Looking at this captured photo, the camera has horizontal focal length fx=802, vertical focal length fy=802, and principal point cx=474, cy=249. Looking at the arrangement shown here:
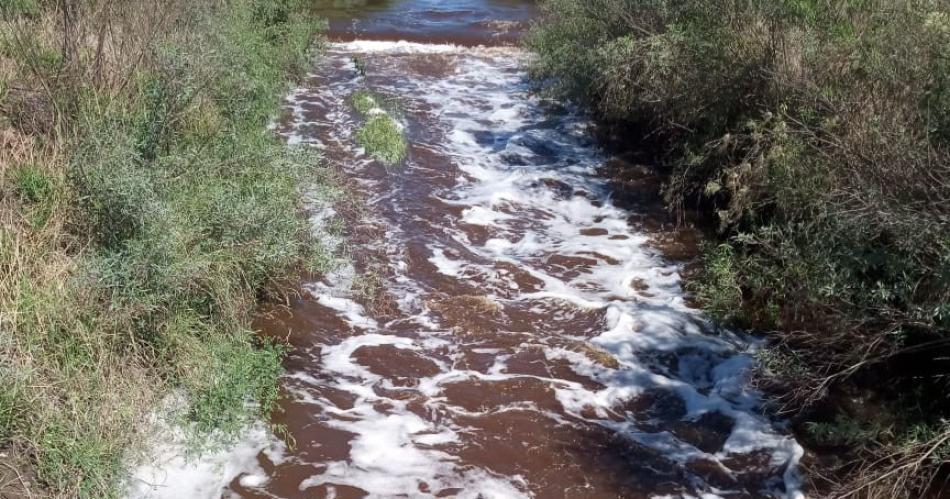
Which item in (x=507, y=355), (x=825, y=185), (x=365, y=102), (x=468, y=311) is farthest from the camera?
(x=365, y=102)

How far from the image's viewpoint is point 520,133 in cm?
1421

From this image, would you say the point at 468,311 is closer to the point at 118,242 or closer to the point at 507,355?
the point at 507,355

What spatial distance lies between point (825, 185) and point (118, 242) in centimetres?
613

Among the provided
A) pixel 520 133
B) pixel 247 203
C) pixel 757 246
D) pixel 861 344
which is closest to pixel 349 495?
pixel 247 203

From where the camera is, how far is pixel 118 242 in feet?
20.7

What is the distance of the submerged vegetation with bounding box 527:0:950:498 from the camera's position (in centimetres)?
557

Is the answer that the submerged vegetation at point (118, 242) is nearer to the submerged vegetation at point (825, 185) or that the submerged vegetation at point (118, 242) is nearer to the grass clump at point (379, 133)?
the grass clump at point (379, 133)

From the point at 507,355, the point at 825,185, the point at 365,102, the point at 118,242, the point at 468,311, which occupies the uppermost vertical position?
the point at 825,185

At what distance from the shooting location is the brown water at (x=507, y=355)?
5.97 meters

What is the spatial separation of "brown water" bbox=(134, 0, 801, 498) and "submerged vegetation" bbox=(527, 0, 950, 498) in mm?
556

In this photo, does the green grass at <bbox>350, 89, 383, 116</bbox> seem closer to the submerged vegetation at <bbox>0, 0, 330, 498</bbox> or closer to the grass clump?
the grass clump

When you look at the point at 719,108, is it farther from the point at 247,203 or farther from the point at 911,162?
the point at 247,203

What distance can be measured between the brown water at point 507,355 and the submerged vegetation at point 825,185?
556 millimetres

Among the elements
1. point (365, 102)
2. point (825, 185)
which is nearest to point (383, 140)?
point (365, 102)
